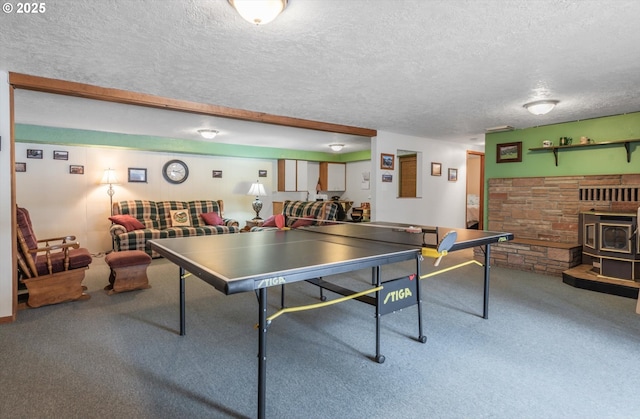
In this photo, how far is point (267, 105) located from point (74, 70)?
74.9 inches

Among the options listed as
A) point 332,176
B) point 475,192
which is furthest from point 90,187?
point 475,192

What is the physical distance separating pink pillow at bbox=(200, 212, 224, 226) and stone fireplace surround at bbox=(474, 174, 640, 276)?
4.76 meters

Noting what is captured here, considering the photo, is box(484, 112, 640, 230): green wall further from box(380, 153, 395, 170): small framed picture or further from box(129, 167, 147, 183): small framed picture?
box(129, 167, 147, 183): small framed picture

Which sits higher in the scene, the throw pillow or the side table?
the throw pillow

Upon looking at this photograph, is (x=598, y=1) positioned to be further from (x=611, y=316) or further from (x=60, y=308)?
(x=60, y=308)

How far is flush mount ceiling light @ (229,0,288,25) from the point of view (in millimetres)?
1728

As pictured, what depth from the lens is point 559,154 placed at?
5.05 metres

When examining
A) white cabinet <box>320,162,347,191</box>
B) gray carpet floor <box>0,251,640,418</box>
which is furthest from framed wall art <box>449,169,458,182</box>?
gray carpet floor <box>0,251,640,418</box>

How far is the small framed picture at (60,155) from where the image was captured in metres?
5.73

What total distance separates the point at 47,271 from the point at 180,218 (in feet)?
9.88

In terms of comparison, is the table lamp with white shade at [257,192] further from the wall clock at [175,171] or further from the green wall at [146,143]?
the wall clock at [175,171]

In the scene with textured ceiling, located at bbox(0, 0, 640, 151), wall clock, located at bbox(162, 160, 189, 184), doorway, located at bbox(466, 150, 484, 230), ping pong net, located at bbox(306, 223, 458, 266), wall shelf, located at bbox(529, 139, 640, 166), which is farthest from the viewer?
doorway, located at bbox(466, 150, 484, 230)

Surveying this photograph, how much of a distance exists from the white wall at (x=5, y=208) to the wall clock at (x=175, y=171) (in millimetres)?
3873

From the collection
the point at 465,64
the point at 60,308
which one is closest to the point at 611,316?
the point at 465,64
